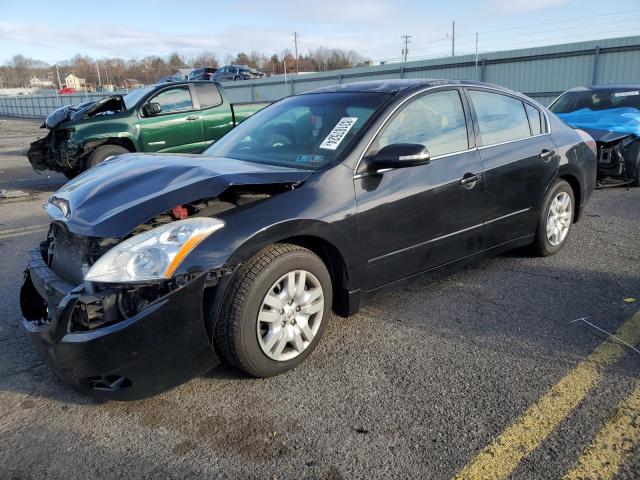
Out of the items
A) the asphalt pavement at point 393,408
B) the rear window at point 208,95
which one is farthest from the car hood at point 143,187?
the rear window at point 208,95

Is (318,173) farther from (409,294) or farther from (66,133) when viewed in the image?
(66,133)

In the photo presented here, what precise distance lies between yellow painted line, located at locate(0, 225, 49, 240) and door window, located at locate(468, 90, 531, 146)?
203 inches

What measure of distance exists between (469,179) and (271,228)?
1.72 m

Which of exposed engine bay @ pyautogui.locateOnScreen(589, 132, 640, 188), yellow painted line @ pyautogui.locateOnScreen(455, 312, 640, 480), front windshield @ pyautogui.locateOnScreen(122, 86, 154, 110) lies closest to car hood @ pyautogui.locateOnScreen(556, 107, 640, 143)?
exposed engine bay @ pyautogui.locateOnScreen(589, 132, 640, 188)

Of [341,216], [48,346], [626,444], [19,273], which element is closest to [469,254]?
[341,216]

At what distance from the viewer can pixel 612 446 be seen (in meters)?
2.19

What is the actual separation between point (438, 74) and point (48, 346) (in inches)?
825

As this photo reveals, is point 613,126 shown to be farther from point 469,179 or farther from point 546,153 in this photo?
point 469,179

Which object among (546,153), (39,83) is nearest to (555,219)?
(546,153)

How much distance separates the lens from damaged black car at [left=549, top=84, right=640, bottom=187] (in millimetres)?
7438

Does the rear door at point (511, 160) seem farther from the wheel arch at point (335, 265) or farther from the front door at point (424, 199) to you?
the wheel arch at point (335, 265)

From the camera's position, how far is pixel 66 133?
8.56m

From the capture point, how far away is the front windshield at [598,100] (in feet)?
26.8

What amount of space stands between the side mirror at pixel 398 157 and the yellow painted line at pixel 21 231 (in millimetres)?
4806
